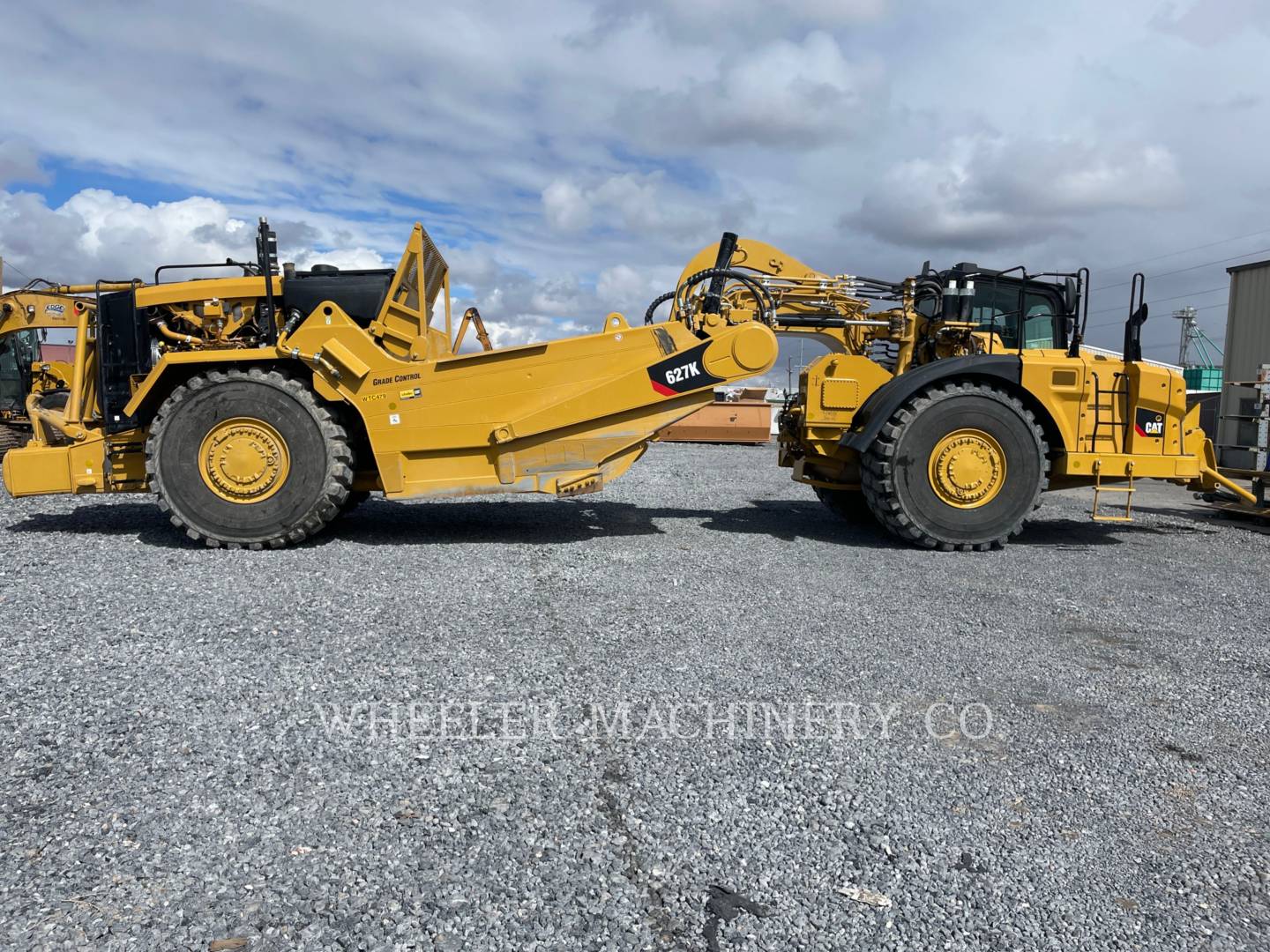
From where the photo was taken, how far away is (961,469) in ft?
22.1

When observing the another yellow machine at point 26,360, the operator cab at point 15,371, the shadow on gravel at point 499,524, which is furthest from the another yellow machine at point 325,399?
the operator cab at point 15,371

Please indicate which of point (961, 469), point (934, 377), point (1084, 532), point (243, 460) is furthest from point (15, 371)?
point (1084, 532)

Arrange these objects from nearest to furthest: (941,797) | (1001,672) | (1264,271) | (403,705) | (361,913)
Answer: (361,913)
(941,797)
(403,705)
(1001,672)
(1264,271)

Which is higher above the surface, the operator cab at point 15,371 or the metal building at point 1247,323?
the metal building at point 1247,323

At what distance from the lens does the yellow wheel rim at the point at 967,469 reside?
6727mm

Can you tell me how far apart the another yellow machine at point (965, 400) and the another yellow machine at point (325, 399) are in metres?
0.95

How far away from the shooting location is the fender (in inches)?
263

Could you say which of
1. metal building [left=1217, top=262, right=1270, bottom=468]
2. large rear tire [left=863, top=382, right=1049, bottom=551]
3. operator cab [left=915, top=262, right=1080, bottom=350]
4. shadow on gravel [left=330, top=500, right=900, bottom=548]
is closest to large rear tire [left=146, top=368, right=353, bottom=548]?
shadow on gravel [left=330, top=500, right=900, bottom=548]

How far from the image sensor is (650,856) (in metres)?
2.38

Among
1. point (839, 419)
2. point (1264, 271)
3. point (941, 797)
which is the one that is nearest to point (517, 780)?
point (941, 797)

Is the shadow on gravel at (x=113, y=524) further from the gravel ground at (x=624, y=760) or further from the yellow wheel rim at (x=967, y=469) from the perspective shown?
the yellow wheel rim at (x=967, y=469)

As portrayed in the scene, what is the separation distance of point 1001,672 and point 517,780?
239 centimetres

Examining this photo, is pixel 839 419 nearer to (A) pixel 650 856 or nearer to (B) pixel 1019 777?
(B) pixel 1019 777

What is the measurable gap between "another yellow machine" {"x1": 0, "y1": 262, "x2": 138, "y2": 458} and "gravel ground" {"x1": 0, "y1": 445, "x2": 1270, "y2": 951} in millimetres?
9219
